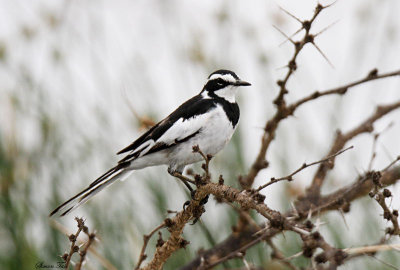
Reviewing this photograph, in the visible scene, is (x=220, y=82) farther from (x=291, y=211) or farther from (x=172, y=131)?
(x=291, y=211)

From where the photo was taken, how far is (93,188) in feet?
10.2

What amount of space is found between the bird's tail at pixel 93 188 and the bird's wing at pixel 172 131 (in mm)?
116

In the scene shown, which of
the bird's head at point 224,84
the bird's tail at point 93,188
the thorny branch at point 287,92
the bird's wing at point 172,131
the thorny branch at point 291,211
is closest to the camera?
the thorny branch at point 291,211

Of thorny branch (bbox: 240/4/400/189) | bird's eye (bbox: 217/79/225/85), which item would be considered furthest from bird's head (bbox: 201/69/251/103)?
thorny branch (bbox: 240/4/400/189)

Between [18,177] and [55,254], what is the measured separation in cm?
64

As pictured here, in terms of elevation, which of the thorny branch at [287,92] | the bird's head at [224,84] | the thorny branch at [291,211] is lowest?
the thorny branch at [291,211]

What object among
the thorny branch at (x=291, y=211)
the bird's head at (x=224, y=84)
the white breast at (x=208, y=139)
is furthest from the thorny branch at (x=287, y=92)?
the bird's head at (x=224, y=84)

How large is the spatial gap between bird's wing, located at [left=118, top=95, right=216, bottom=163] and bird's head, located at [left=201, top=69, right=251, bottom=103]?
0.73 ft

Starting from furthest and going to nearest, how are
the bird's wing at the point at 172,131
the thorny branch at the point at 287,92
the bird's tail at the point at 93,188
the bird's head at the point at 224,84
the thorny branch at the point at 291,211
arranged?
the bird's head at the point at 224,84
the bird's wing at the point at 172,131
the bird's tail at the point at 93,188
the thorny branch at the point at 287,92
the thorny branch at the point at 291,211

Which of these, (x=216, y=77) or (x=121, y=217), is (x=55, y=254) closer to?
(x=121, y=217)

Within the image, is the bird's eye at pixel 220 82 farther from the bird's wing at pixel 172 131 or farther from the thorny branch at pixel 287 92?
the thorny branch at pixel 287 92

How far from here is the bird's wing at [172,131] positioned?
321cm

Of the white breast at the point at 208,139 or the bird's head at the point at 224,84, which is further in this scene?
the bird's head at the point at 224,84

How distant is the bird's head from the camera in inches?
138
